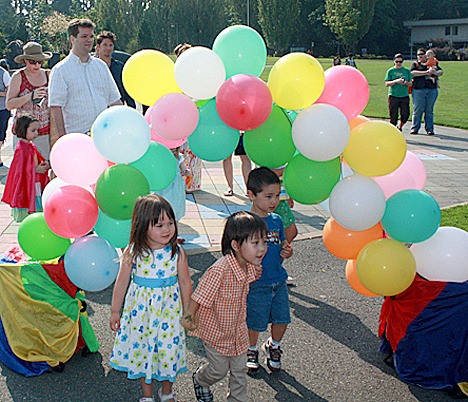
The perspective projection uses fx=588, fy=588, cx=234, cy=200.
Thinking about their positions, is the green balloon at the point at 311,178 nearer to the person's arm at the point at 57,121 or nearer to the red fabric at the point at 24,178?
the person's arm at the point at 57,121

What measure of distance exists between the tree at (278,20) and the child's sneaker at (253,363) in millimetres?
64059

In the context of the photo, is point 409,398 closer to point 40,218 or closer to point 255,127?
point 255,127

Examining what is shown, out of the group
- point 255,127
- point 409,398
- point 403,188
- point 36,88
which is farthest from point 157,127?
point 36,88

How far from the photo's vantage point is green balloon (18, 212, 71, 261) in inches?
153

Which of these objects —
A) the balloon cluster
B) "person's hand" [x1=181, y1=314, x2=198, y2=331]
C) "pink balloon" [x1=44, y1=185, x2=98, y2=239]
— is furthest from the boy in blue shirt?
"pink balloon" [x1=44, y1=185, x2=98, y2=239]

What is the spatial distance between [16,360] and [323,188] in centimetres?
237

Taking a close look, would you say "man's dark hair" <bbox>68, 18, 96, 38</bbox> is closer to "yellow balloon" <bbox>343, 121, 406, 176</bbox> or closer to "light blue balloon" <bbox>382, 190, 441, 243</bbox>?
"yellow balloon" <bbox>343, 121, 406, 176</bbox>

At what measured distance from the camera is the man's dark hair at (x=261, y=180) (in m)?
3.88

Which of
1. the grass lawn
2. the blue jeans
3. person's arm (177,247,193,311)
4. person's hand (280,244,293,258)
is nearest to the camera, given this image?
person's arm (177,247,193,311)

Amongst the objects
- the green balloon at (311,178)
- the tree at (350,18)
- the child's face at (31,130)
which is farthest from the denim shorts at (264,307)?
the tree at (350,18)

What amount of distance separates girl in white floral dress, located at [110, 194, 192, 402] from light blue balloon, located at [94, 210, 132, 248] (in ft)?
1.41

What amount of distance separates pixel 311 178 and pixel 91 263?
1.50 meters

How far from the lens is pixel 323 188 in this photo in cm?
379

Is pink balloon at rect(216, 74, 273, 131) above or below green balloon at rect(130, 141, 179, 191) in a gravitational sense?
above
